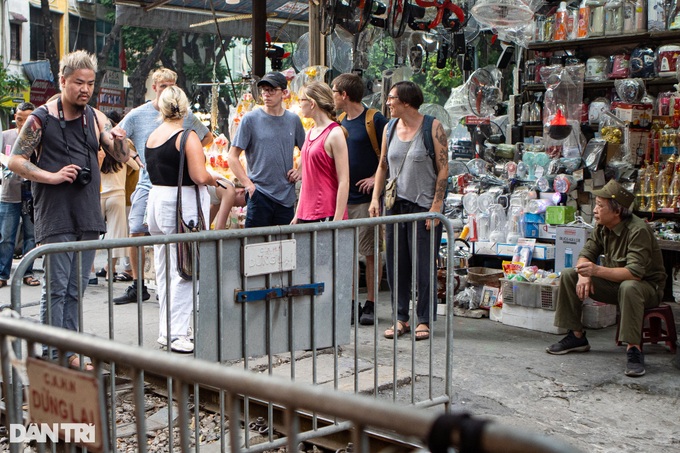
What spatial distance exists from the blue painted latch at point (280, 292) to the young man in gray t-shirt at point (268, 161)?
2.68 metres

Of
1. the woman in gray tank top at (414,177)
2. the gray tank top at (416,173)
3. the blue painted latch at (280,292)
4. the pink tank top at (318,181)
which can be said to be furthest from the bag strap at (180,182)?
the blue painted latch at (280,292)

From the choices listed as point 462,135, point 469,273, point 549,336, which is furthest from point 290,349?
point 462,135

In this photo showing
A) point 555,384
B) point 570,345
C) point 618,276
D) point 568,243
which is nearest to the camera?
point 555,384

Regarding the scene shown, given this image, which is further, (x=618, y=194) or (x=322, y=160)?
(x=322, y=160)

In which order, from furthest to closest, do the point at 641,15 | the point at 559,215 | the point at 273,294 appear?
1. the point at 641,15
2. the point at 559,215
3. the point at 273,294

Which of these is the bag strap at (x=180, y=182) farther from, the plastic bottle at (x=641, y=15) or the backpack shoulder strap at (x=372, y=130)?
the plastic bottle at (x=641, y=15)

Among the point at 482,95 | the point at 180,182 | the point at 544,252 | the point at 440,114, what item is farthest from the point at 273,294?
the point at 440,114

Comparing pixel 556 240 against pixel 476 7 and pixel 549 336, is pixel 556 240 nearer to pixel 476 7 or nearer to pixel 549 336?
pixel 549 336

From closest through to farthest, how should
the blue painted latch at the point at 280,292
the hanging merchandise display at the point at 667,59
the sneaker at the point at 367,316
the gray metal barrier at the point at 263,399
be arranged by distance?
the gray metal barrier at the point at 263,399, the blue painted latch at the point at 280,292, the sneaker at the point at 367,316, the hanging merchandise display at the point at 667,59

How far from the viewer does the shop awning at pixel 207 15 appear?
13.2 meters

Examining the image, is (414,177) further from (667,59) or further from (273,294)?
(667,59)

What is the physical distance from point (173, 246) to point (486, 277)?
3.28 metres

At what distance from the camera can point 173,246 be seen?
20.7ft

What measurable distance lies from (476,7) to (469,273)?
2873 millimetres
